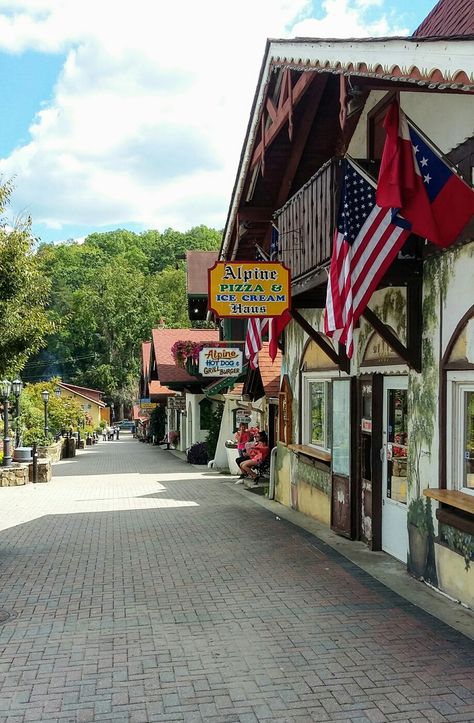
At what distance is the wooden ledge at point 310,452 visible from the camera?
11094mm

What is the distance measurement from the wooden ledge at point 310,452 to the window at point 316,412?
0.16m

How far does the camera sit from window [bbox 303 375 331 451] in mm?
11852

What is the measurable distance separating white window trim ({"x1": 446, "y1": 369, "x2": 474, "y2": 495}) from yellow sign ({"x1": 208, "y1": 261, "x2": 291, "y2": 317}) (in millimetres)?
3349

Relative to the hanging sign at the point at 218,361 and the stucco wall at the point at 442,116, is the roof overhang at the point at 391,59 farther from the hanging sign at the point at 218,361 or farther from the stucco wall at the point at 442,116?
the hanging sign at the point at 218,361

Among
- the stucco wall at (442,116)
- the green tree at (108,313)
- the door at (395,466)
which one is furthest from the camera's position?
the green tree at (108,313)

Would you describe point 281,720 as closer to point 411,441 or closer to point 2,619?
point 2,619

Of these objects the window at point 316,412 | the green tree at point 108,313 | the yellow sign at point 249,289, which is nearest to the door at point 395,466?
the yellow sign at point 249,289

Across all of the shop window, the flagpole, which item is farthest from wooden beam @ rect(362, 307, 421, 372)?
the shop window

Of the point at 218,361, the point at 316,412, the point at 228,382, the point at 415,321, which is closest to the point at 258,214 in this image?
the point at 316,412

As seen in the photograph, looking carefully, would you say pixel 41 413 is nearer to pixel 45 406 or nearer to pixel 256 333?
pixel 45 406

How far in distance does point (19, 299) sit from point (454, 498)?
1015 cm

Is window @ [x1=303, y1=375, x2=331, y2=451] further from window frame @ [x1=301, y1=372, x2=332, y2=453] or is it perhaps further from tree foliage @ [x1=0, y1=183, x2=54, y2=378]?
tree foliage @ [x1=0, y1=183, x2=54, y2=378]

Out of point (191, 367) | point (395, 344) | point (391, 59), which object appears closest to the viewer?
point (391, 59)

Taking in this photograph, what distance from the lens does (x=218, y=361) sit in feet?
69.5
